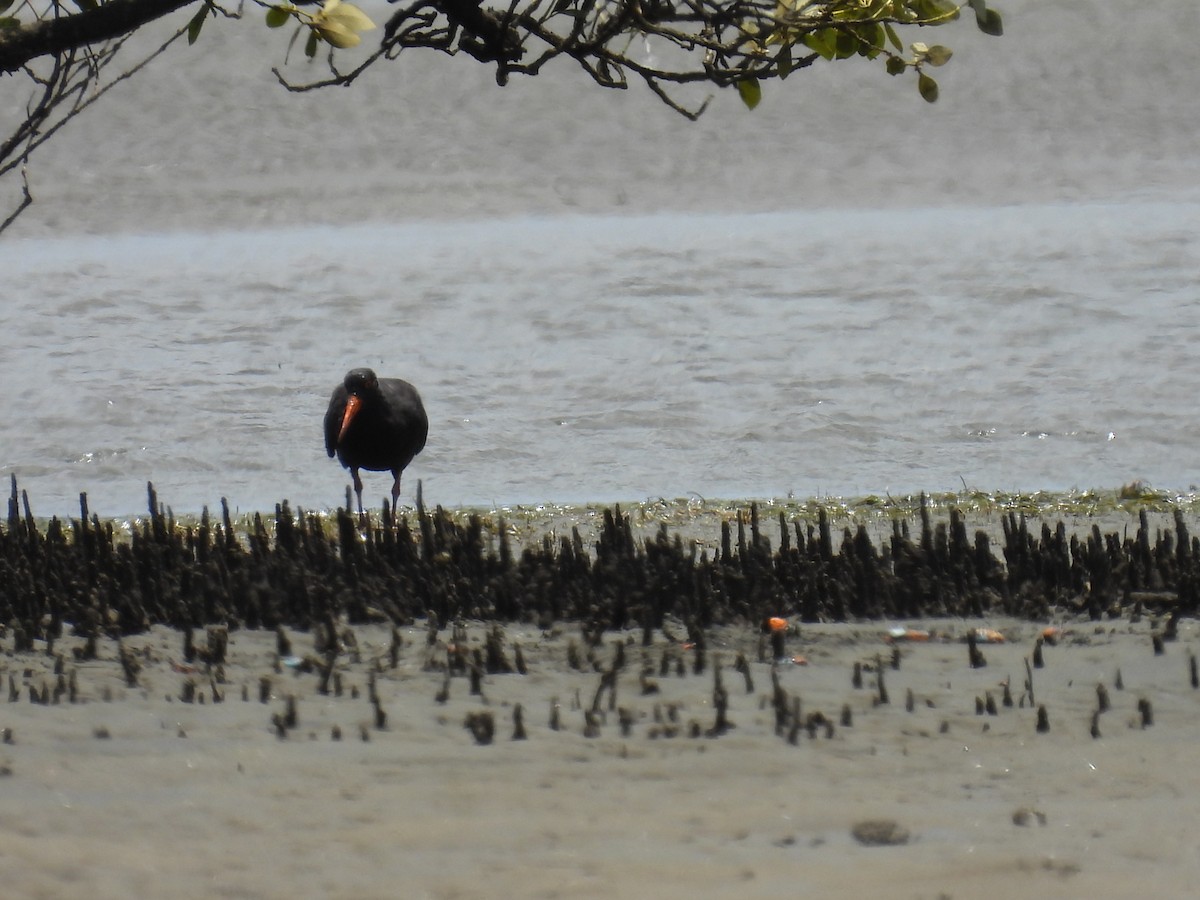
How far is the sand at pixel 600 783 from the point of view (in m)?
3.78

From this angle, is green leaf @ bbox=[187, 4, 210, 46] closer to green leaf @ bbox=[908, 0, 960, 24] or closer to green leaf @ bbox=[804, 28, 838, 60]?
green leaf @ bbox=[804, 28, 838, 60]

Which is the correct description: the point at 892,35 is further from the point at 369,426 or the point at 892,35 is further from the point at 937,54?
the point at 369,426

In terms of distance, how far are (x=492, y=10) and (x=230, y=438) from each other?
30.2 feet

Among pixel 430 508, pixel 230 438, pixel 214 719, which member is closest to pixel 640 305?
pixel 230 438

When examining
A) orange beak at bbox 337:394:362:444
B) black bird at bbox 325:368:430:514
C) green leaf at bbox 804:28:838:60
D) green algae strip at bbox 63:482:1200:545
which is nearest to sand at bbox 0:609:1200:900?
green leaf at bbox 804:28:838:60

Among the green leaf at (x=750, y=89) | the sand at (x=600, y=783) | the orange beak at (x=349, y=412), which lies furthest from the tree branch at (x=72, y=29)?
the orange beak at (x=349, y=412)

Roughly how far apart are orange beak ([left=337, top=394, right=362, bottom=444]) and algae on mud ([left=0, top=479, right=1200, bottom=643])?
2913 mm

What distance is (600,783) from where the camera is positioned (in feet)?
14.7

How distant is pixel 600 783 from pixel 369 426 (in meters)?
6.48

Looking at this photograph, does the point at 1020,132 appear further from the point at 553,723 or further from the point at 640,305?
the point at 553,723

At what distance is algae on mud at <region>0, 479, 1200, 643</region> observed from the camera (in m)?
6.67

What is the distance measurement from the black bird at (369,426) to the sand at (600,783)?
4.60 metres

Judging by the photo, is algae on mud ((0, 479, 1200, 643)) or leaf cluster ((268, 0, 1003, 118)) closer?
leaf cluster ((268, 0, 1003, 118))

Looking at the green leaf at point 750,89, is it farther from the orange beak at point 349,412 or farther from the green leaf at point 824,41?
the orange beak at point 349,412
